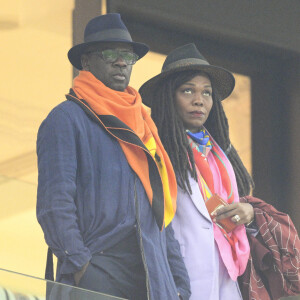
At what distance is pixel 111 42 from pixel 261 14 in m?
3.56

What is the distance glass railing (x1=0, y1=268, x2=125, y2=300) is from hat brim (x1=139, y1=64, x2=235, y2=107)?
1502 millimetres

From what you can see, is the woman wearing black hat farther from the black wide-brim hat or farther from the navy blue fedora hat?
the navy blue fedora hat

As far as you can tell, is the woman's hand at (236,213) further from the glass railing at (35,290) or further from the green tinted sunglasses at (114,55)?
the glass railing at (35,290)

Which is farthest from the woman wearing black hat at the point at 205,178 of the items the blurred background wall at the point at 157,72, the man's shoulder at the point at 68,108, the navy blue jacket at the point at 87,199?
the blurred background wall at the point at 157,72

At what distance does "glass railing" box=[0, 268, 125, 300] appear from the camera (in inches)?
147

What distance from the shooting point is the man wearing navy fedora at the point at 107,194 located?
4.16 m

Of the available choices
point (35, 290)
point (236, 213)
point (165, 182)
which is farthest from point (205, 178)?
point (35, 290)

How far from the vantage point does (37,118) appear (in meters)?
6.74

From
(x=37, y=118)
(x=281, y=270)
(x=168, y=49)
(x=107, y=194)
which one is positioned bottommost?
(x=281, y=270)

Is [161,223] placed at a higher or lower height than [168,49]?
lower

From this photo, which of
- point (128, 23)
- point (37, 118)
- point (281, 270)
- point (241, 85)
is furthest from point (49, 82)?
point (281, 270)

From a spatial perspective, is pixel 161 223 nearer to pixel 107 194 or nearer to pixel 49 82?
pixel 107 194

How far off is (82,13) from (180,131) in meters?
2.11

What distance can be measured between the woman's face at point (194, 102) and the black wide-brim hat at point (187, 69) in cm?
6
